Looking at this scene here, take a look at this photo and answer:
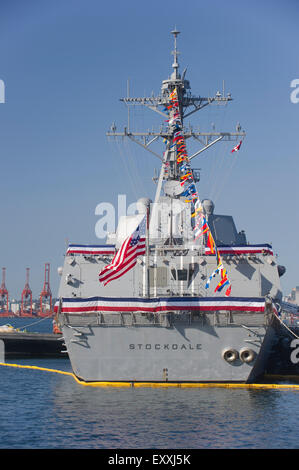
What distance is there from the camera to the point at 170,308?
28.9 m

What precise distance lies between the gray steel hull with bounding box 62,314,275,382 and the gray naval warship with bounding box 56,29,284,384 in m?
0.04

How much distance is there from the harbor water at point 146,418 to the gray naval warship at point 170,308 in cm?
99

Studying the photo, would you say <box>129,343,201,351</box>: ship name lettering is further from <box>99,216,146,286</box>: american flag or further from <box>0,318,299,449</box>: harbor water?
<box>99,216,146,286</box>: american flag

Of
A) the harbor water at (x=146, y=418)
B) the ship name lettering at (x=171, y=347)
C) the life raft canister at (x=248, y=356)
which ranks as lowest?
the harbor water at (x=146, y=418)

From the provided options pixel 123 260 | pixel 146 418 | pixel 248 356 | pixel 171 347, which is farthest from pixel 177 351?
pixel 146 418

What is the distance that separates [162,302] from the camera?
29.1 metres

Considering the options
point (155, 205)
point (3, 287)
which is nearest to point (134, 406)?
point (155, 205)

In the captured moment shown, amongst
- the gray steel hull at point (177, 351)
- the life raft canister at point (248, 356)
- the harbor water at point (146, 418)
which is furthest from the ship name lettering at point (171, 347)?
the life raft canister at point (248, 356)

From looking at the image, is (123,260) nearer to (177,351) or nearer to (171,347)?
(171,347)

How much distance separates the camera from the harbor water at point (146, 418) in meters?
21.1

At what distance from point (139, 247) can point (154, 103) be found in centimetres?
1140

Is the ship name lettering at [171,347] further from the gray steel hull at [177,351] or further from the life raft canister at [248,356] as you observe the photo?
the life raft canister at [248,356]
